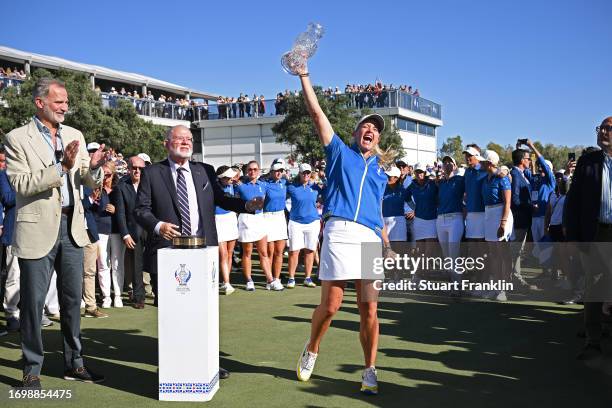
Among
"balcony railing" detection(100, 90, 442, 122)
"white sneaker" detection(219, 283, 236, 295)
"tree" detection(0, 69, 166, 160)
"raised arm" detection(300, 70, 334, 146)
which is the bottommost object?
"white sneaker" detection(219, 283, 236, 295)

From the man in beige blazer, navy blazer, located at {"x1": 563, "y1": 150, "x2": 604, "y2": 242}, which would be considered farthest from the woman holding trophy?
navy blazer, located at {"x1": 563, "y1": 150, "x2": 604, "y2": 242}

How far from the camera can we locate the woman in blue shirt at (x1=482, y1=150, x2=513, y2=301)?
32.9 ft

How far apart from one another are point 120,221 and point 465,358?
18.8 feet

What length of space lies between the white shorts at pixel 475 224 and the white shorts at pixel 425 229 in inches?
46.6

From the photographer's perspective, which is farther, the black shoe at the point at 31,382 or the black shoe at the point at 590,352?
the black shoe at the point at 590,352

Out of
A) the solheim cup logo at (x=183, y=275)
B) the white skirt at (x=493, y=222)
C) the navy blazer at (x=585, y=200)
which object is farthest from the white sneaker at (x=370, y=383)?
the white skirt at (x=493, y=222)

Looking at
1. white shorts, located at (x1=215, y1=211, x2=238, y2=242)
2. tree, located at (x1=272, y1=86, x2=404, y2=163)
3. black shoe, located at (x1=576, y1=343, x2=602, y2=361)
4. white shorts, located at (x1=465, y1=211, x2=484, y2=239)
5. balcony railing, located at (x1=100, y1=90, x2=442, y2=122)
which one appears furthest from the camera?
balcony railing, located at (x1=100, y1=90, x2=442, y2=122)

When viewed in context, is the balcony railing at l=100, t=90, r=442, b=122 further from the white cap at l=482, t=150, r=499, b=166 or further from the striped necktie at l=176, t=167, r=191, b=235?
the striped necktie at l=176, t=167, r=191, b=235

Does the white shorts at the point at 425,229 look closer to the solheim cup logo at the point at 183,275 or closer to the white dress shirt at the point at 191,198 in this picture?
the white dress shirt at the point at 191,198

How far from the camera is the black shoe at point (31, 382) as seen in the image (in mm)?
5285

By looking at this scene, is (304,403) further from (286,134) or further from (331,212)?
(286,134)

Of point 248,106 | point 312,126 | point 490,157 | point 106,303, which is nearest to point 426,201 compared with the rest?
point 490,157

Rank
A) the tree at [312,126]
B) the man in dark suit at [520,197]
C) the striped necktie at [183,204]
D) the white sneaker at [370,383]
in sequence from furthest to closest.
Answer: the tree at [312,126], the man in dark suit at [520,197], the striped necktie at [183,204], the white sneaker at [370,383]

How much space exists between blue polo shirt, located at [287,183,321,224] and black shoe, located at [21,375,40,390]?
23.8 ft
